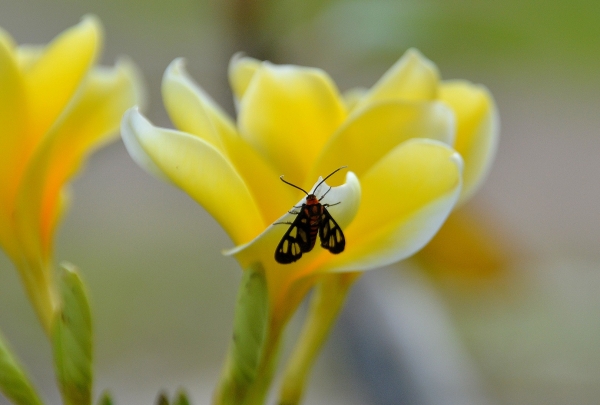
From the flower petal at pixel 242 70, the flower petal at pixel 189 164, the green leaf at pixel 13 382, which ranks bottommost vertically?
the green leaf at pixel 13 382

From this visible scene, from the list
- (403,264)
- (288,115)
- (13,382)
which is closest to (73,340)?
(13,382)

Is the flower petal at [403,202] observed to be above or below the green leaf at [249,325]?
above

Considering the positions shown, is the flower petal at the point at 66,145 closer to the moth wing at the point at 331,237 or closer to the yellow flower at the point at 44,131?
the yellow flower at the point at 44,131

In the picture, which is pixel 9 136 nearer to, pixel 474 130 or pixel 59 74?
pixel 59 74

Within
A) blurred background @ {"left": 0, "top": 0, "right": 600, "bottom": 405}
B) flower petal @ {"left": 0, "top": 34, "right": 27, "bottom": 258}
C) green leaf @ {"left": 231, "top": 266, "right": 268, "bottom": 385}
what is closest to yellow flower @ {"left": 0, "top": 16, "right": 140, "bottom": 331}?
flower petal @ {"left": 0, "top": 34, "right": 27, "bottom": 258}

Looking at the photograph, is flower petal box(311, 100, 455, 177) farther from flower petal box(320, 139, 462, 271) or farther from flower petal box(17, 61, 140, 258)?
flower petal box(17, 61, 140, 258)

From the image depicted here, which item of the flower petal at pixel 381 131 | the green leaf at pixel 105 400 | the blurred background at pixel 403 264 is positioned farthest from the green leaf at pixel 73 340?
the blurred background at pixel 403 264
